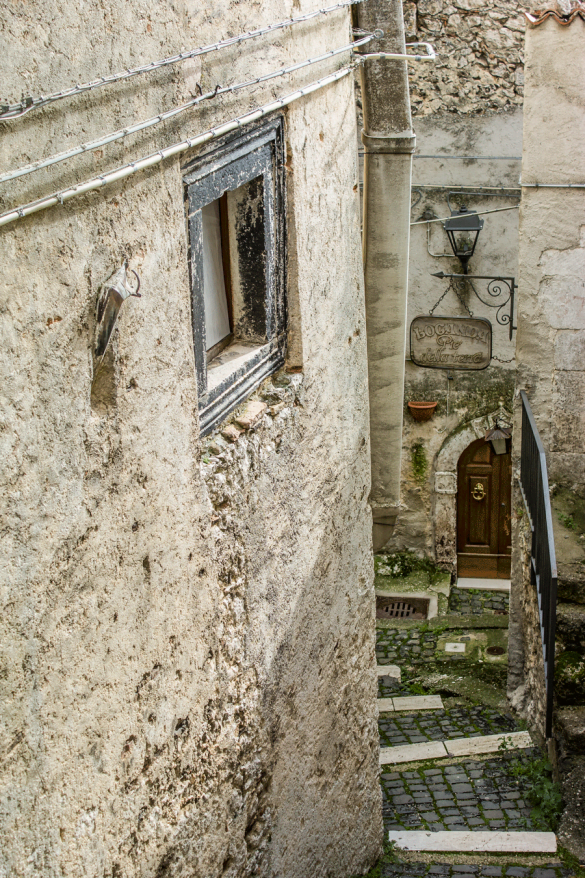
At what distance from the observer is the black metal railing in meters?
5.02

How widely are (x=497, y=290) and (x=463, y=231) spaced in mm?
775

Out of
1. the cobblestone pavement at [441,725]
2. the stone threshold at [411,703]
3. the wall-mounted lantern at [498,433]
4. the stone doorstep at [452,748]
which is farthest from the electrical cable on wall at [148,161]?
the wall-mounted lantern at [498,433]

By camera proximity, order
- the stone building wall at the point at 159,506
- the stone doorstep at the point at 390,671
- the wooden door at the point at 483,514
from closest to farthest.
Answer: the stone building wall at the point at 159,506
the stone doorstep at the point at 390,671
the wooden door at the point at 483,514

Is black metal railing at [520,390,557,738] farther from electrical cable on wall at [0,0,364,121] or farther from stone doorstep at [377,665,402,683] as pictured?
electrical cable on wall at [0,0,364,121]

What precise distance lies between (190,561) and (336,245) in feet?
6.39

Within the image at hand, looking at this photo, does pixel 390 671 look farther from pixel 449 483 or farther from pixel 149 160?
pixel 149 160

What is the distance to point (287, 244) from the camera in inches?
140

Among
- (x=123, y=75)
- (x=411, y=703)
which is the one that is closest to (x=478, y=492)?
(x=411, y=703)

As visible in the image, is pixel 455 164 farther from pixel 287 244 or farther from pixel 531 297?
pixel 287 244

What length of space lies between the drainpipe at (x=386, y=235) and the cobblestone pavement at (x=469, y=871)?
1.91m

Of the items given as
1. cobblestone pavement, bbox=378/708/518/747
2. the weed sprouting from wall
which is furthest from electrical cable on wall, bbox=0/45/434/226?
the weed sprouting from wall

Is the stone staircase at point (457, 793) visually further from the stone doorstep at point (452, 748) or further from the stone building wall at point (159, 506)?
the stone building wall at point (159, 506)

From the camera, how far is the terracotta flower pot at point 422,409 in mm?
10062

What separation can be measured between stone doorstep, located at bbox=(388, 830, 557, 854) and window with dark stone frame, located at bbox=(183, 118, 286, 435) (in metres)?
3.25
